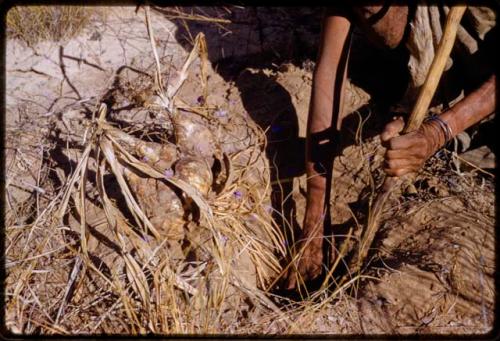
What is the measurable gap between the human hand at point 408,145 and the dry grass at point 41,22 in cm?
203

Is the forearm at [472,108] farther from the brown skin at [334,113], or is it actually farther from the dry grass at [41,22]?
the dry grass at [41,22]

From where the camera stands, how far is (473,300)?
157 cm

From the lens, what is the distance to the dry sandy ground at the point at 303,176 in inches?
62.9

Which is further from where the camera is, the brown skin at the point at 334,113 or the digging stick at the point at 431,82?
the brown skin at the point at 334,113

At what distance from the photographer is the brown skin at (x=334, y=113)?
167cm

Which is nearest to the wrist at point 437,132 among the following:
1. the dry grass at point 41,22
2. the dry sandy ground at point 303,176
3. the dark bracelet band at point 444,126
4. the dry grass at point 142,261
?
the dark bracelet band at point 444,126

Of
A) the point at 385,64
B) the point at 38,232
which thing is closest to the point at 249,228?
the point at 38,232

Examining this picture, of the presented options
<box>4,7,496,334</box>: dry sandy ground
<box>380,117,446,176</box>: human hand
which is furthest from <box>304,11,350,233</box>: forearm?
<box>380,117,446,176</box>: human hand

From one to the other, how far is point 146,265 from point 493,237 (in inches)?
45.6

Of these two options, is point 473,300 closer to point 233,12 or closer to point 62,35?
point 233,12

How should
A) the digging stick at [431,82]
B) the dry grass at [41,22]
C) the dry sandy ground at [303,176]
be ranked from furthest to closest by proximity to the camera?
the dry grass at [41,22]
the dry sandy ground at [303,176]
the digging stick at [431,82]

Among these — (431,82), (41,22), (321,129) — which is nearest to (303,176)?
(321,129)

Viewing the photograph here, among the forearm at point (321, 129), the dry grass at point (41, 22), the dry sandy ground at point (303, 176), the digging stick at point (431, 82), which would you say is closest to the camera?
the digging stick at point (431, 82)

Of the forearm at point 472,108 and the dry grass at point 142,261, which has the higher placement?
the forearm at point 472,108
